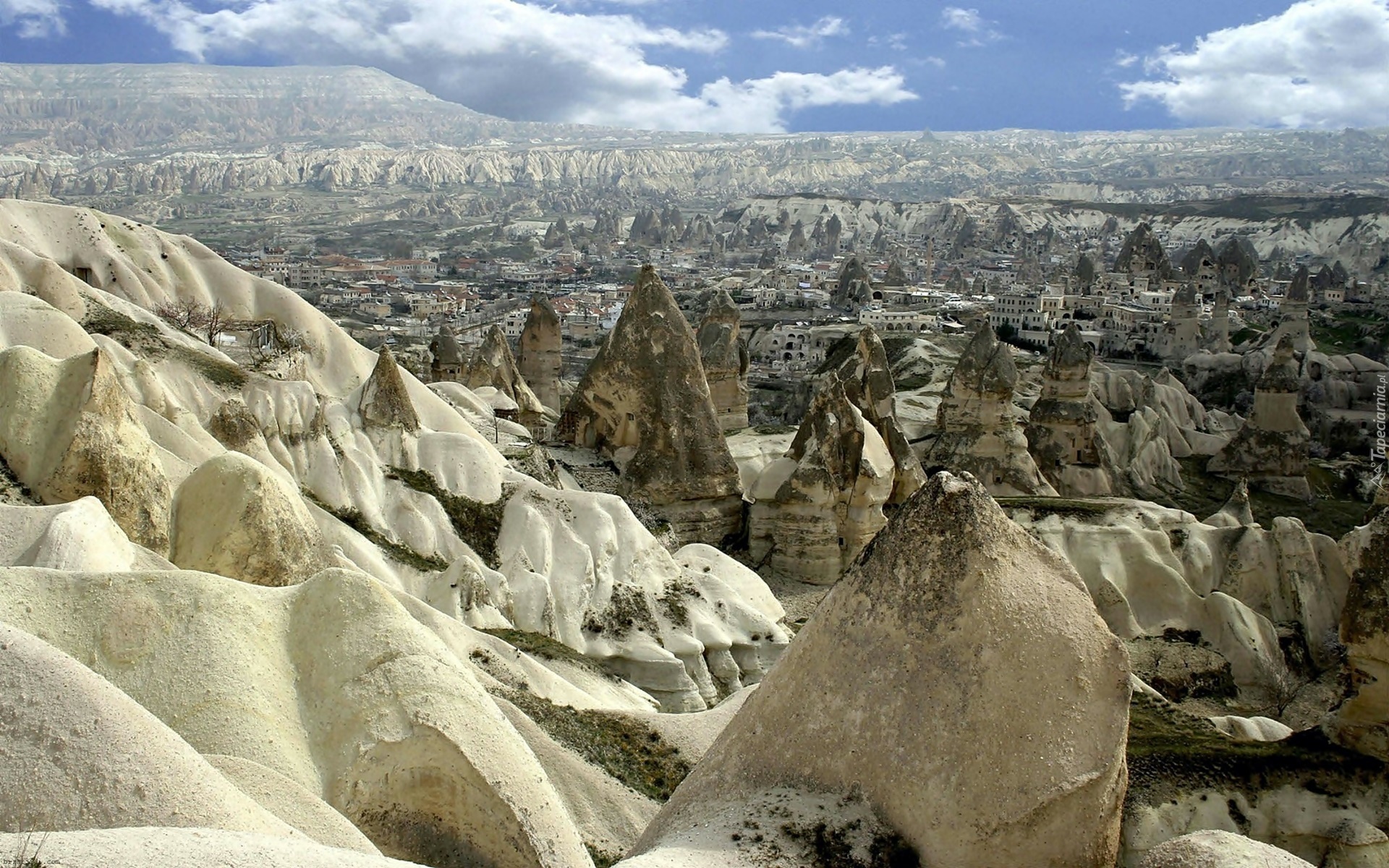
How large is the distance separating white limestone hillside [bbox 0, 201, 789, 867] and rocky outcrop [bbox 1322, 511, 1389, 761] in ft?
21.9

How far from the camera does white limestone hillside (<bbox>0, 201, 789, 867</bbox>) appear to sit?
7363 mm

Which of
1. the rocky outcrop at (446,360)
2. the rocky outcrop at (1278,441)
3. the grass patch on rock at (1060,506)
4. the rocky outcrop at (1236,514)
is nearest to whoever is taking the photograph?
the grass patch on rock at (1060,506)

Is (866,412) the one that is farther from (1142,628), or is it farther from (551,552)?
(551,552)

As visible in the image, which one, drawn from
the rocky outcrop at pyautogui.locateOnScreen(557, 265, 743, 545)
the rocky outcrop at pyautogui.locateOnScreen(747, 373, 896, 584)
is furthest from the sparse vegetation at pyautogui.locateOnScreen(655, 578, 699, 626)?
the rocky outcrop at pyautogui.locateOnScreen(747, 373, 896, 584)

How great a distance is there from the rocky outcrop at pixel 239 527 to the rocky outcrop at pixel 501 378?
50.7ft

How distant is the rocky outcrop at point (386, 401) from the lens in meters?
16.7

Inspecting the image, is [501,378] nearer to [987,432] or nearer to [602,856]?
[987,432]

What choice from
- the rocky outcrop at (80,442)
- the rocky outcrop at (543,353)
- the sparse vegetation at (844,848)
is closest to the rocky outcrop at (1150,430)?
the rocky outcrop at (543,353)

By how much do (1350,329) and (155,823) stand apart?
2785 inches

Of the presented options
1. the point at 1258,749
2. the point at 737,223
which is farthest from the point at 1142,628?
the point at 737,223

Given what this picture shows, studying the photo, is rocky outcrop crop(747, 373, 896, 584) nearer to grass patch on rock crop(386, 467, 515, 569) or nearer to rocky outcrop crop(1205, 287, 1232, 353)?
grass patch on rock crop(386, 467, 515, 569)

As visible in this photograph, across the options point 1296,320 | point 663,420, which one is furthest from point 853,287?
point 663,420

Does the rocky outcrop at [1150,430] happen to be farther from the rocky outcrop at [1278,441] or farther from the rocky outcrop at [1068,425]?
the rocky outcrop at [1278,441]

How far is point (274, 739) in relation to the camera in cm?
733
